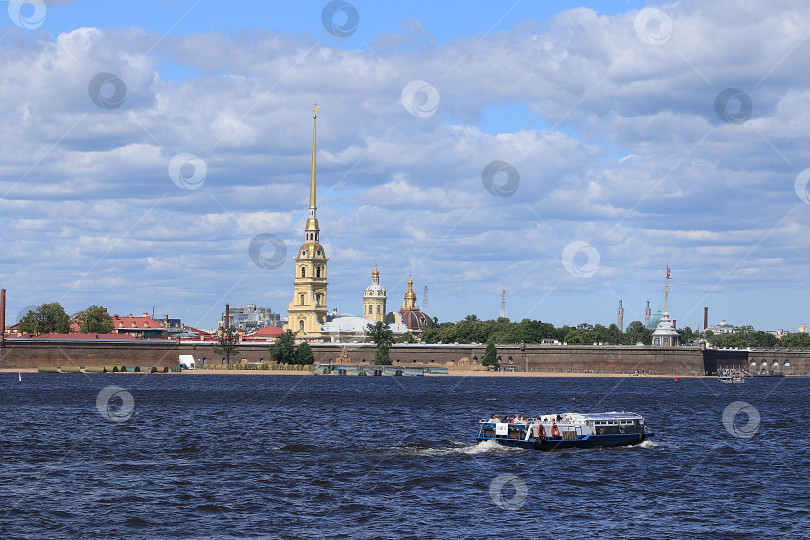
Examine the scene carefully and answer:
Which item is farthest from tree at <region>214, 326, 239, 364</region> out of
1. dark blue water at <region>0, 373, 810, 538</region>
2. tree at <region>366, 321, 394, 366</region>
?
dark blue water at <region>0, 373, 810, 538</region>

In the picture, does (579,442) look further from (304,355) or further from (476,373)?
(476,373)

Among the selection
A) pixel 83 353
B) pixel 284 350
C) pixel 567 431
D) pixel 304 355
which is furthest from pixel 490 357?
pixel 567 431

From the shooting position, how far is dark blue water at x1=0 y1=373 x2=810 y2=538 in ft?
112

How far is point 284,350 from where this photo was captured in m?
184

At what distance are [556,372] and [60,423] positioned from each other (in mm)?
138526

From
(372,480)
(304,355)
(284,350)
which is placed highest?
(284,350)

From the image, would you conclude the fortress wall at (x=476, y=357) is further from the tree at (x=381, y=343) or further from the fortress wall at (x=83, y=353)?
the tree at (x=381, y=343)

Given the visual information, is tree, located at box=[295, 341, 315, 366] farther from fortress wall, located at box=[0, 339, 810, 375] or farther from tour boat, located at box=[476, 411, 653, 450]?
tour boat, located at box=[476, 411, 653, 450]

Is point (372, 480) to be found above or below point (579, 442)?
below

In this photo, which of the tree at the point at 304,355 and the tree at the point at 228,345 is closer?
the tree at the point at 304,355

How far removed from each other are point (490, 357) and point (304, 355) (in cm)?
3513

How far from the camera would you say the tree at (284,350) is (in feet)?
604

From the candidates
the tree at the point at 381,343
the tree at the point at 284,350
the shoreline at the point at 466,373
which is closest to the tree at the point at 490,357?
the shoreline at the point at 466,373

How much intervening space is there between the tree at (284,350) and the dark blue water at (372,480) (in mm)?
106815
